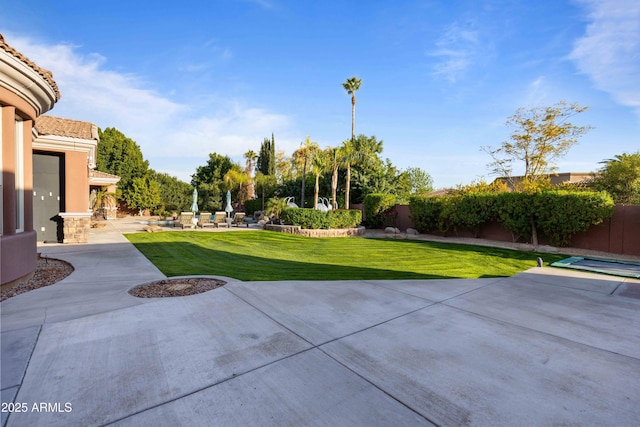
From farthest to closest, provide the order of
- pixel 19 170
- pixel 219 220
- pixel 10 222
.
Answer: pixel 219 220 < pixel 19 170 < pixel 10 222

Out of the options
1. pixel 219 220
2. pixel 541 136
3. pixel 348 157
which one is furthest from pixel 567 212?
pixel 219 220

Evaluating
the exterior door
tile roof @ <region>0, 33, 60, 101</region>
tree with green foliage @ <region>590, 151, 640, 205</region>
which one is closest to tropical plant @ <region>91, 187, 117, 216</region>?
the exterior door

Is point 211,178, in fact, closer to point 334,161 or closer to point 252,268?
point 334,161

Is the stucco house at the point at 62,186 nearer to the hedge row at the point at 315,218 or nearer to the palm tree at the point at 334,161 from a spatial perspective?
the hedge row at the point at 315,218

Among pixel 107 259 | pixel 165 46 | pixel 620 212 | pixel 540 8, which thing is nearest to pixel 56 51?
pixel 165 46

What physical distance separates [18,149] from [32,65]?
184 centimetres

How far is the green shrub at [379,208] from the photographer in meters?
19.5

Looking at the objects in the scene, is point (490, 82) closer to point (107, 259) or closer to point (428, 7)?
point (428, 7)

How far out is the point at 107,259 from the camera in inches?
Result: 321

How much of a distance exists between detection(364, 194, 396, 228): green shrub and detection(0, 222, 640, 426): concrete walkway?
46.8 feet

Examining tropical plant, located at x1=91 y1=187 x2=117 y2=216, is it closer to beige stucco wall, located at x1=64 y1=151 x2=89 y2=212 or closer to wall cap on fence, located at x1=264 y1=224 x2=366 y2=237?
beige stucco wall, located at x1=64 y1=151 x2=89 y2=212

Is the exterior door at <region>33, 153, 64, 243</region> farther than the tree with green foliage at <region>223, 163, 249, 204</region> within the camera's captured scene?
No

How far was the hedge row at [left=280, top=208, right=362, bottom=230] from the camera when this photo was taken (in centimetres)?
1672

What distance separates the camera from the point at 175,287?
5609 millimetres
